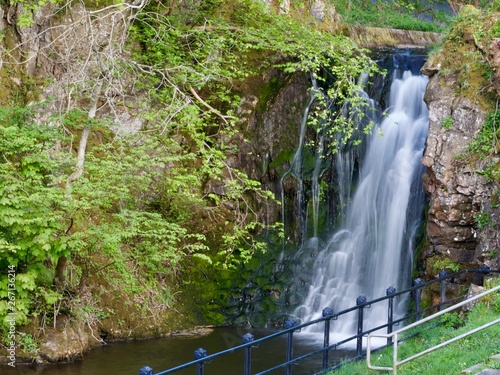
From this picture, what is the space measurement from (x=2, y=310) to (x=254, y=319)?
5.67 meters

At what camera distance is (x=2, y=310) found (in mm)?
11688

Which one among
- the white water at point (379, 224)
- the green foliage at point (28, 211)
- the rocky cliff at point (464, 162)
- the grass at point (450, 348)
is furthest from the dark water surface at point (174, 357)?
the rocky cliff at point (464, 162)

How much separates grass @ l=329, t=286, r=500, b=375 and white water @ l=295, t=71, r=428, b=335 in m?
3.67

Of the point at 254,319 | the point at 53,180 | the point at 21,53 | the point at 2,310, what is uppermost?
the point at 21,53

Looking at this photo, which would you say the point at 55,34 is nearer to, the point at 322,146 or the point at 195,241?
the point at 195,241

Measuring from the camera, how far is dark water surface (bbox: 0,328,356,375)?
11.9m

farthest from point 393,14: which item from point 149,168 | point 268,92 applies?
point 149,168

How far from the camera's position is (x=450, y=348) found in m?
8.74

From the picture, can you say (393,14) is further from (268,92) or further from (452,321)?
(452,321)

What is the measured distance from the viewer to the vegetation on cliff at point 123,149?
461 inches

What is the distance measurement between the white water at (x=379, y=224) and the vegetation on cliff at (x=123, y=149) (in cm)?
186

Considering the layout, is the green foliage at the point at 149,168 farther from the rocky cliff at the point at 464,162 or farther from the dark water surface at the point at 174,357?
the rocky cliff at the point at 464,162

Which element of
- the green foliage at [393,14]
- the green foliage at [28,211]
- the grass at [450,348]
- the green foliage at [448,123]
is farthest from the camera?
the green foliage at [393,14]

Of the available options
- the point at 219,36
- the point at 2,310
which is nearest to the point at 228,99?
the point at 219,36
